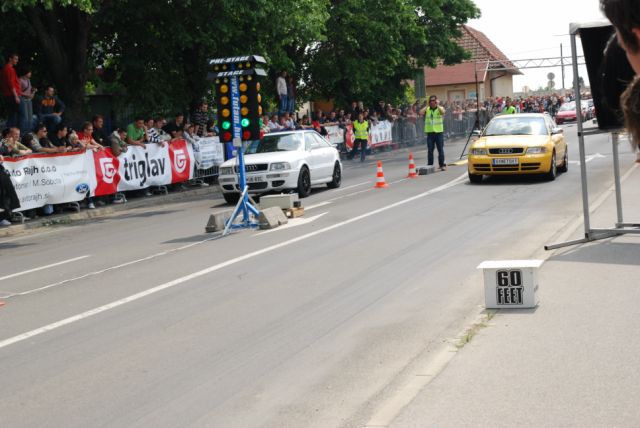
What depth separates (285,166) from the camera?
2269 cm

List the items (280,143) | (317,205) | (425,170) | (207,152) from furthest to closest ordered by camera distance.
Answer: (207,152) < (425,170) < (280,143) < (317,205)

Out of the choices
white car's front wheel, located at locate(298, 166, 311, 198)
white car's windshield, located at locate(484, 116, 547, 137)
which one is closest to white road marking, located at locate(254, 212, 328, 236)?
white car's front wheel, located at locate(298, 166, 311, 198)

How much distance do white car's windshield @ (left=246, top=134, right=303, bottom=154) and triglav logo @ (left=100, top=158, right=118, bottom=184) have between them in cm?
326

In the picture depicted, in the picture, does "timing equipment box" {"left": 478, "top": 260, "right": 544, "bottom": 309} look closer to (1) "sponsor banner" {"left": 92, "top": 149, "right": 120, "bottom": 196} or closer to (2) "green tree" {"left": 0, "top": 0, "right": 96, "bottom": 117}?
(1) "sponsor banner" {"left": 92, "top": 149, "right": 120, "bottom": 196}

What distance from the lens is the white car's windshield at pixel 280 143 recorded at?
24.0 metres

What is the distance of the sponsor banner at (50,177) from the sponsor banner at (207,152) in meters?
5.31

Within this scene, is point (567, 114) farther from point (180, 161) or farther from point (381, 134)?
point (180, 161)

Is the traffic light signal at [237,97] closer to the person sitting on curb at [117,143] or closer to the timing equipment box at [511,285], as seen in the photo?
the person sitting on curb at [117,143]

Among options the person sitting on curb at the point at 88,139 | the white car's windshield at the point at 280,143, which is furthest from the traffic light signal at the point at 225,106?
the person sitting on curb at the point at 88,139

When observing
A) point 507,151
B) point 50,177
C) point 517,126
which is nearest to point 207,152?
point 50,177

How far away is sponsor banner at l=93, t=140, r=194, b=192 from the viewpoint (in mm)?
23531

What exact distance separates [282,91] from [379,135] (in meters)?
8.40

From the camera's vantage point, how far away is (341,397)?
634cm

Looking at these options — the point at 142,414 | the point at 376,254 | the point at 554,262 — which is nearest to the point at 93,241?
the point at 376,254
